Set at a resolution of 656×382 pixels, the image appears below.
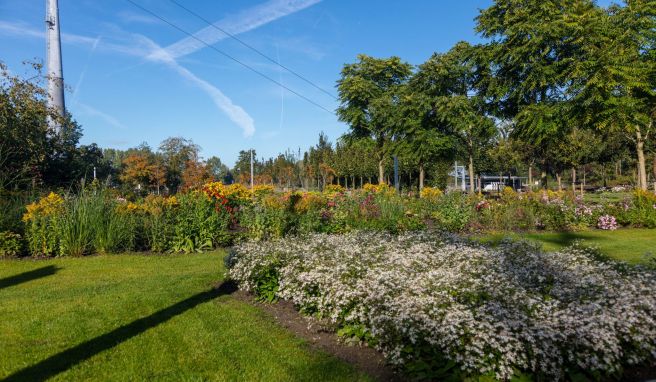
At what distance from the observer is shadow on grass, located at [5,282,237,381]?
376 centimetres

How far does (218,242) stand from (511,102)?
656 inches

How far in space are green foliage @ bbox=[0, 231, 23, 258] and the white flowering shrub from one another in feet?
17.6

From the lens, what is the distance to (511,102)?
848 inches

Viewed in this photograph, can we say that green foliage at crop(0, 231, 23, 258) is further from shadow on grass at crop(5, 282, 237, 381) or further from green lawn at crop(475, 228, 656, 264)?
green lawn at crop(475, 228, 656, 264)

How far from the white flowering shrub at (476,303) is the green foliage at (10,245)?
A: 17.6ft

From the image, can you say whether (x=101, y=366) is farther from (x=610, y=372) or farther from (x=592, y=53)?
(x=592, y=53)

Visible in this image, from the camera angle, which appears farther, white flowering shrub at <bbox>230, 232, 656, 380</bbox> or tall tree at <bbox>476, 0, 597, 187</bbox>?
tall tree at <bbox>476, 0, 597, 187</bbox>

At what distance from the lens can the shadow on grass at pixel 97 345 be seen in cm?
376

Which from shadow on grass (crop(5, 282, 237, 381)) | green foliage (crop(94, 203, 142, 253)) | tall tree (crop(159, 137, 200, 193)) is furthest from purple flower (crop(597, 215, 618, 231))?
tall tree (crop(159, 137, 200, 193))

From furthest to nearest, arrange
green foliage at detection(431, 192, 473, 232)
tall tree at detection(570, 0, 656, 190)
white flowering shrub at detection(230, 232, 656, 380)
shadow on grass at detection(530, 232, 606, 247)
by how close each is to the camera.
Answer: tall tree at detection(570, 0, 656, 190), green foliage at detection(431, 192, 473, 232), shadow on grass at detection(530, 232, 606, 247), white flowering shrub at detection(230, 232, 656, 380)

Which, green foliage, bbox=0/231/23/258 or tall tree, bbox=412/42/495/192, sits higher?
tall tree, bbox=412/42/495/192

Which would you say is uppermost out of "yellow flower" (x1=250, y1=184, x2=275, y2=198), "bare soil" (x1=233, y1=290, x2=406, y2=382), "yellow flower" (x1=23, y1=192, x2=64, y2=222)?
"yellow flower" (x1=250, y1=184, x2=275, y2=198)

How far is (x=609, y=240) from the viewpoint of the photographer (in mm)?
11188

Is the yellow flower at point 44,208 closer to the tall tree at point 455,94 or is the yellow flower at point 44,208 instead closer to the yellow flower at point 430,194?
the yellow flower at point 430,194
